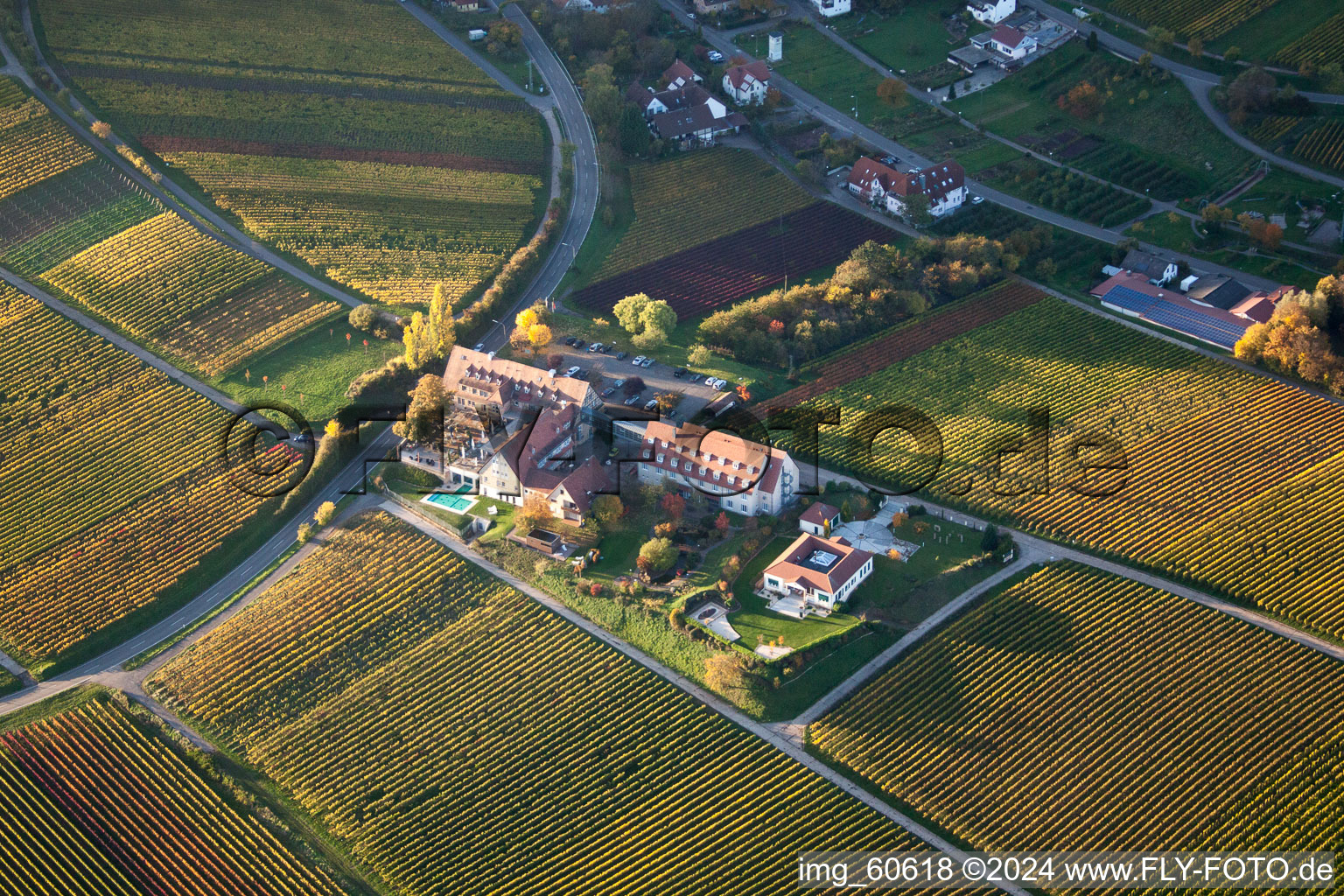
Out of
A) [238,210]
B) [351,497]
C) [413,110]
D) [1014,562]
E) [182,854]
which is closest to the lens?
[182,854]

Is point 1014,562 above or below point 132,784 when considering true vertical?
above

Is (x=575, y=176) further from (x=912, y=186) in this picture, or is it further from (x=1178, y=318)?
(x=1178, y=318)

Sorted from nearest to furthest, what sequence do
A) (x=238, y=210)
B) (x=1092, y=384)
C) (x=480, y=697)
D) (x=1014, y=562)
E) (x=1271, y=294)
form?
1. (x=480, y=697)
2. (x=1014, y=562)
3. (x=1092, y=384)
4. (x=1271, y=294)
5. (x=238, y=210)

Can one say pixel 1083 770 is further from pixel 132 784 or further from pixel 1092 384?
pixel 132 784

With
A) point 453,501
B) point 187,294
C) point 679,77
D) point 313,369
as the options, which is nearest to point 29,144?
point 187,294

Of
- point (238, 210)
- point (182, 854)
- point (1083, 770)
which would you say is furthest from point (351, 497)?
point (1083, 770)

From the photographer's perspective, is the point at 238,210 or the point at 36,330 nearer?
the point at 36,330

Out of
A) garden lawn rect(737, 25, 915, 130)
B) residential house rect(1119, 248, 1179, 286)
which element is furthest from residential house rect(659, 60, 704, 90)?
residential house rect(1119, 248, 1179, 286)

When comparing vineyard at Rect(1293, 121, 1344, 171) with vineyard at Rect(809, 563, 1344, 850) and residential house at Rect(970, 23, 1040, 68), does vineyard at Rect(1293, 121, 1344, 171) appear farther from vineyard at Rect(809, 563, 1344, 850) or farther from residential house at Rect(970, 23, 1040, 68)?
vineyard at Rect(809, 563, 1344, 850)

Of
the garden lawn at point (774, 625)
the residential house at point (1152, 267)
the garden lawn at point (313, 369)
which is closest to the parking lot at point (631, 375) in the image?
the garden lawn at point (313, 369)

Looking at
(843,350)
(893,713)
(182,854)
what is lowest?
(182,854)
